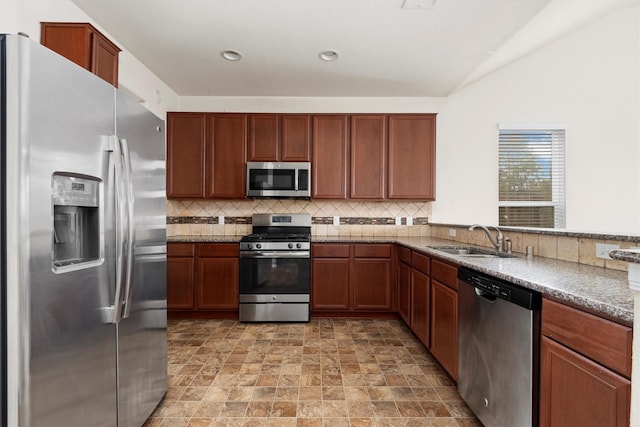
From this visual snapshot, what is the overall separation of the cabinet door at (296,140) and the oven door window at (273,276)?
47.1 inches

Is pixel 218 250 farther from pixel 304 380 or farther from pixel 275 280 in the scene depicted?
pixel 304 380

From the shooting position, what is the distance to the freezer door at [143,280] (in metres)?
1.47

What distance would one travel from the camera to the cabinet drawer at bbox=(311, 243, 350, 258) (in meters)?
3.39

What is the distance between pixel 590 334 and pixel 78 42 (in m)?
2.68

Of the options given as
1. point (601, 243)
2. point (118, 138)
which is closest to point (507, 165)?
point (601, 243)

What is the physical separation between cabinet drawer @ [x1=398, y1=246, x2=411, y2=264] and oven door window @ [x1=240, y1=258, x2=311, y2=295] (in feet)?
3.21

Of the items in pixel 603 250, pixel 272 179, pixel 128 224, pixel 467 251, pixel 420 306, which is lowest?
pixel 420 306

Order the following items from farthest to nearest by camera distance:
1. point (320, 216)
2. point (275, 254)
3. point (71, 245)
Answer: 1. point (320, 216)
2. point (275, 254)
3. point (71, 245)

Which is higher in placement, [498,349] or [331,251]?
[331,251]

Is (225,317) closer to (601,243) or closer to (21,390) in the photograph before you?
(21,390)

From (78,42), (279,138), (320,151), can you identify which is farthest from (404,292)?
(78,42)

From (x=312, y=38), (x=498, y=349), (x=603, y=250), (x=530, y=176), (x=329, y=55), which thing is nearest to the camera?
(x=498, y=349)

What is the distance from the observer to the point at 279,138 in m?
3.62

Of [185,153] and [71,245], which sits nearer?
[71,245]
